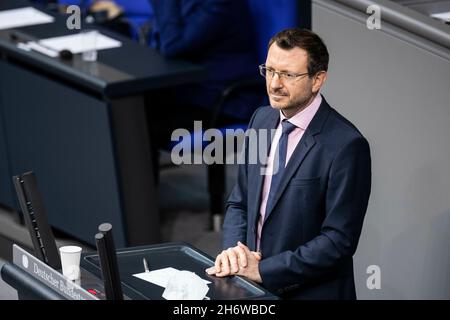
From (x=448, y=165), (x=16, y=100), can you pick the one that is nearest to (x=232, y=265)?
(x=448, y=165)

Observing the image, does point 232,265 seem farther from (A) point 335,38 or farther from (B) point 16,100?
(B) point 16,100

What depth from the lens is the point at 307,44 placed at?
9.21ft

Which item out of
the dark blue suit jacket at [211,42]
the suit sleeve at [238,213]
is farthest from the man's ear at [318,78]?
the dark blue suit jacket at [211,42]

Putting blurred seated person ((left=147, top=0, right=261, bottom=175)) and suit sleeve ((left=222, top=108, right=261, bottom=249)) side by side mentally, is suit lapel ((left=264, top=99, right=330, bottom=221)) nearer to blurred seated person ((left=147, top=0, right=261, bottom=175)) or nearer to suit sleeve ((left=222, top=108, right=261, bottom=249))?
suit sleeve ((left=222, top=108, right=261, bottom=249))

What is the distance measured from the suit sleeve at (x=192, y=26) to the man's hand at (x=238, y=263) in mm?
2269

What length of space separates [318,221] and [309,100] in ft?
1.10

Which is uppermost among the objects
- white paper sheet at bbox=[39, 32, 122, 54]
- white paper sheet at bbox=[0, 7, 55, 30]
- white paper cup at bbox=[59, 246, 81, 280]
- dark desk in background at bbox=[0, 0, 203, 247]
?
white paper cup at bbox=[59, 246, 81, 280]

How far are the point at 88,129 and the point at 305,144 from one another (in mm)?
2195

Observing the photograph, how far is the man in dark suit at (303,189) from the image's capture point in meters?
2.82

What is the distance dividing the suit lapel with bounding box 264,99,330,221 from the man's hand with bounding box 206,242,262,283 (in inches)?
8.2

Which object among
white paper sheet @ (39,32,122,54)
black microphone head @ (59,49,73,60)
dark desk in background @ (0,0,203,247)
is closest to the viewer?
dark desk in background @ (0,0,203,247)

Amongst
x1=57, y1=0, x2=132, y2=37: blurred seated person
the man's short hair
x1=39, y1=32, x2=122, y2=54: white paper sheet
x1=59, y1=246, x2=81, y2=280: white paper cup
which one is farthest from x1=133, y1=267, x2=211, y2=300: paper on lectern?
x1=57, y1=0, x2=132, y2=37: blurred seated person

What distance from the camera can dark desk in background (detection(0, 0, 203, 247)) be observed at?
190 inches

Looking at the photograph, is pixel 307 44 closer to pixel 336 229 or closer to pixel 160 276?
pixel 336 229
